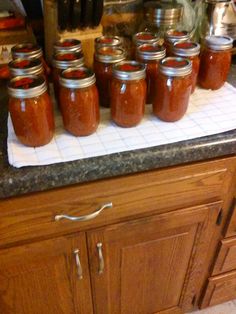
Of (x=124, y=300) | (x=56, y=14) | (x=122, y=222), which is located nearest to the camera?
(x=122, y=222)

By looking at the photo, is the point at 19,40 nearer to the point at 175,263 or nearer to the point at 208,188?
the point at 208,188

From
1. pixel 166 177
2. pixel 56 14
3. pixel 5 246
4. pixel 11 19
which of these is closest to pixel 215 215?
pixel 166 177

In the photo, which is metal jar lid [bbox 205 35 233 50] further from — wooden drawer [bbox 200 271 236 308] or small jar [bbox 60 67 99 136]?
wooden drawer [bbox 200 271 236 308]

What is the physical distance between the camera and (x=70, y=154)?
0.63m

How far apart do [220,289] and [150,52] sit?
2.95ft

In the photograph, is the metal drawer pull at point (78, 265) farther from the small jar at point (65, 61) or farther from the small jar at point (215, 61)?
the small jar at point (215, 61)

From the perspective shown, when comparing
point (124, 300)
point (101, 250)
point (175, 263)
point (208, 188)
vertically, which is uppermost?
point (208, 188)

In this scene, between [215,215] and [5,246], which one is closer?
[5,246]

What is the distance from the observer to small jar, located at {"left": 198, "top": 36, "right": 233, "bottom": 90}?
788mm

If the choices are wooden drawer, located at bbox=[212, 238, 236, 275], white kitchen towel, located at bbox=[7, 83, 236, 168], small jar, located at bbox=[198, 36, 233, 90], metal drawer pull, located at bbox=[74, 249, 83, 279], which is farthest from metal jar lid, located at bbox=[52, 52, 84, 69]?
wooden drawer, located at bbox=[212, 238, 236, 275]

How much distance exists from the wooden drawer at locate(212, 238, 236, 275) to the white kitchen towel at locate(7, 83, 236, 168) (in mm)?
424

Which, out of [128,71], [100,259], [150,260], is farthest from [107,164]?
[150,260]

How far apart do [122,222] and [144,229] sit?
2.9 inches

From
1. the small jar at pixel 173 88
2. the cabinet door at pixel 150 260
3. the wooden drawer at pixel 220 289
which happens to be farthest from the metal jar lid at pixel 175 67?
the wooden drawer at pixel 220 289
